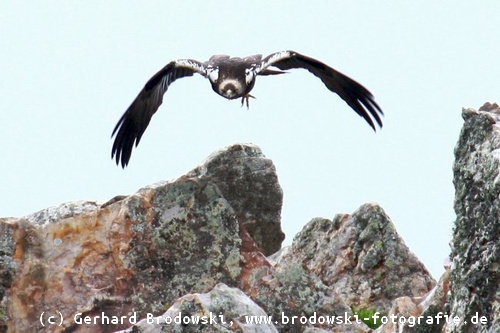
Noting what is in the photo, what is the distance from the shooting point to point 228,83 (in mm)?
14969

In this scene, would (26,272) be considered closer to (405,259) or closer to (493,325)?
(405,259)

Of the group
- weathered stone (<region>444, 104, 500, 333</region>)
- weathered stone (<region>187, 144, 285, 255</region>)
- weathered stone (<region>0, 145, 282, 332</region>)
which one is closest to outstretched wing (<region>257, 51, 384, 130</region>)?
weathered stone (<region>187, 144, 285, 255</region>)

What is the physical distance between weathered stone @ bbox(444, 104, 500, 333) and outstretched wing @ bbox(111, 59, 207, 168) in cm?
832

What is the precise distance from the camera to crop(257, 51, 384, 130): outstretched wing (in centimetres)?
1488

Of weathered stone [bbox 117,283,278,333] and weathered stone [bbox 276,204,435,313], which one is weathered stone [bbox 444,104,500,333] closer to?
weathered stone [bbox 117,283,278,333]

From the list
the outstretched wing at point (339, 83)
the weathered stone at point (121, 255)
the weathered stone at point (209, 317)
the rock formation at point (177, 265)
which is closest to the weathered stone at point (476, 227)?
the weathered stone at point (209, 317)

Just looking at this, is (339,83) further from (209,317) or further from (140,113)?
(209,317)

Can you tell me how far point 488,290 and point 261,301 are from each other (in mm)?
3094

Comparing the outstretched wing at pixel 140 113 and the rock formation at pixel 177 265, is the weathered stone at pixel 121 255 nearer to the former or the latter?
the rock formation at pixel 177 265

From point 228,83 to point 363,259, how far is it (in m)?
4.73

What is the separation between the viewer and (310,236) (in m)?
11.6

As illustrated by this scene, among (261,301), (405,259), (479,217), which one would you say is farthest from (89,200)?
(479,217)

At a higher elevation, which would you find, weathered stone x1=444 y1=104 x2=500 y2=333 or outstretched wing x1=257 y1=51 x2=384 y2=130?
outstretched wing x1=257 y1=51 x2=384 y2=130

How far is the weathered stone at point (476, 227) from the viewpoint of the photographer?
679 cm
